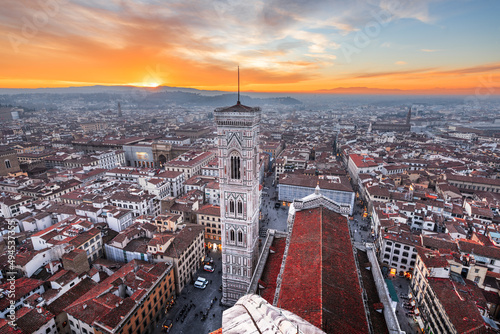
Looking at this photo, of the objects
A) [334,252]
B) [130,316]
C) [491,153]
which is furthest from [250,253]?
[491,153]

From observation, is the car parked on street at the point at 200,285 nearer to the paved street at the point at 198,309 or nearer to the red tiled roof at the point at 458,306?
the paved street at the point at 198,309

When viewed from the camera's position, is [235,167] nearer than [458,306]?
No

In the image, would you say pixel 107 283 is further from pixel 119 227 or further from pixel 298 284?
pixel 298 284

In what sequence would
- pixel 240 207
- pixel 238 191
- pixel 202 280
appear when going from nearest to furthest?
pixel 238 191 → pixel 240 207 → pixel 202 280

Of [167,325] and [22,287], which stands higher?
[22,287]

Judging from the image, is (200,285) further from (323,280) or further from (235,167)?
(323,280)

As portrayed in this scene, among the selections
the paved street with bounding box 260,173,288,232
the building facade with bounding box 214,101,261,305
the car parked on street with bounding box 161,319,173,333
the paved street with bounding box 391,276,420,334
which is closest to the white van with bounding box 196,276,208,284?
the building facade with bounding box 214,101,261,305

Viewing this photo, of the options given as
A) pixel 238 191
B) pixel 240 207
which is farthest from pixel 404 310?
pixel 238 191

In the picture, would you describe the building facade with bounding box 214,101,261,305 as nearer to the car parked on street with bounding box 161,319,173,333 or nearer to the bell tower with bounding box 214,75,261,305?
the bell tower with bounding box 214,75,261,305
